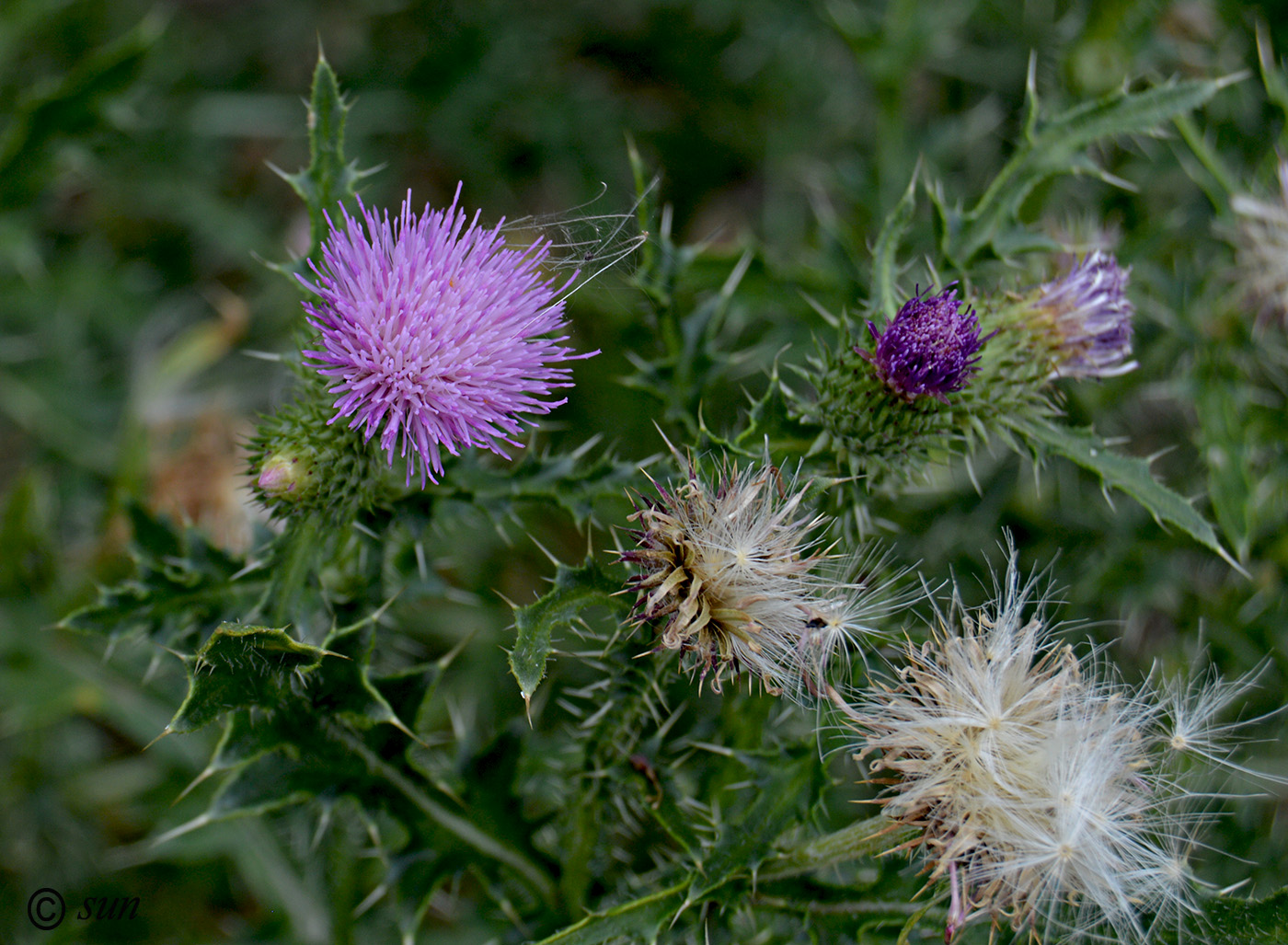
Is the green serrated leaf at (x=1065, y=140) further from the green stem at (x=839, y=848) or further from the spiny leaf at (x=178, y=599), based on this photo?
the spiny leaf at (x=178, y=599)

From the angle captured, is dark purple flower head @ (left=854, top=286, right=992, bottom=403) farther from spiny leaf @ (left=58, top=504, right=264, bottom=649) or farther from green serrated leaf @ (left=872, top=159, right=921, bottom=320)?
spiny leaf @ (left=58, top=504, right=264, bottom=649)

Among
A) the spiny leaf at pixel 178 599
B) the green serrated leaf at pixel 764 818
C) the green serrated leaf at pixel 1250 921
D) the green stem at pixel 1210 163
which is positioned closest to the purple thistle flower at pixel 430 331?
the spiny leaf at pixel 178 599

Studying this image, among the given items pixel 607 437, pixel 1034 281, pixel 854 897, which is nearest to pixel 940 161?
pixel 1034 281

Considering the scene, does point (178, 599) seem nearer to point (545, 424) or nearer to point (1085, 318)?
point (545, 424)

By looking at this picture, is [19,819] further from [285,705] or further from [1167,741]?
[1167,741]

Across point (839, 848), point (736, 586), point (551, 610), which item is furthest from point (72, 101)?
point (839, 848)
